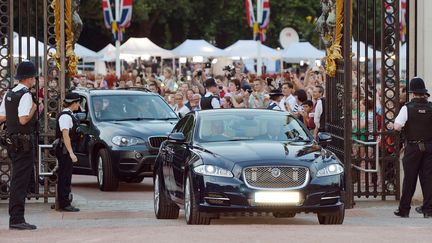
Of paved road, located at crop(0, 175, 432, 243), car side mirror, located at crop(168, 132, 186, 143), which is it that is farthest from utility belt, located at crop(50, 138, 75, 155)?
car side mirror, located at crop(168, 132, 186, 143)

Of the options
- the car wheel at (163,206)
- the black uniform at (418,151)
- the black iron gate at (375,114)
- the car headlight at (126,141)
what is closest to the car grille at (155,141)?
the car headlight at (126,141)

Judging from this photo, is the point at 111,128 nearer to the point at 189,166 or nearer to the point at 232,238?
the point at 189,166

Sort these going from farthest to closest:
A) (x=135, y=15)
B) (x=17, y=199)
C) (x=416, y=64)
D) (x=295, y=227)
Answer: (x=135, y=15), (x=416, y=64), (x=17, y=199), (x=295, y=227)

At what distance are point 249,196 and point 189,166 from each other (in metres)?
0.94

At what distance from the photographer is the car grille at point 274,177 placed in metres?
16.4

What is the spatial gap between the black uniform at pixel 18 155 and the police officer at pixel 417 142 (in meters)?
4.75

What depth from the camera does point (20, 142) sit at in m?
16.5

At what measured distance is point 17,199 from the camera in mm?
16594

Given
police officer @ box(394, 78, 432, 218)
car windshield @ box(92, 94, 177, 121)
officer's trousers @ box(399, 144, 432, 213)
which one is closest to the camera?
police officer @ box(394, 78, 432, 218)

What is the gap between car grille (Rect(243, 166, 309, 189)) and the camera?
16.4 m

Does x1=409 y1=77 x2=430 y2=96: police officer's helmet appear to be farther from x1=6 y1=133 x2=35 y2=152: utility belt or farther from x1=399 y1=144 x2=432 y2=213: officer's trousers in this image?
x1=6 y1=133 x2=35 y2=152: utility belt

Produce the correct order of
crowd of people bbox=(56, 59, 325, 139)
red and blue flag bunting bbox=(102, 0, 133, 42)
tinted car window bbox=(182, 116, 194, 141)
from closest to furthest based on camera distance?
tinted car window bbox=(182, 116, 194, 141) → crowd of people bbox=(56, 59, 325, 139) → red and blue flag bunting bbox=(102, 0, 133, 42)

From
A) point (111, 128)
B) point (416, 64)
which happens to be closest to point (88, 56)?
point (111, 128)

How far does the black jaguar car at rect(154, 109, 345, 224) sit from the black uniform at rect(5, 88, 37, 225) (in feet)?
5.97
